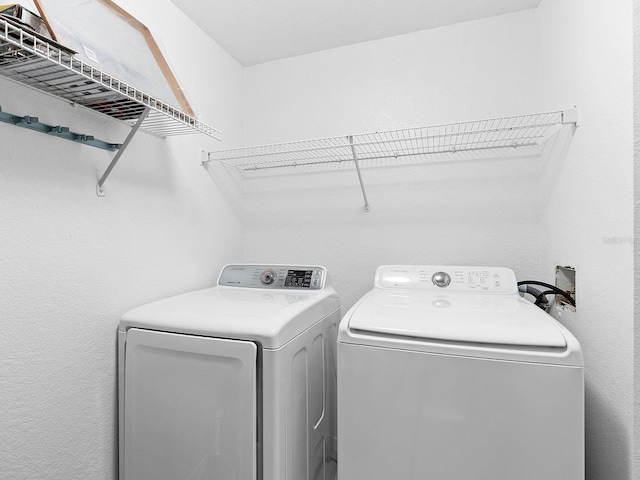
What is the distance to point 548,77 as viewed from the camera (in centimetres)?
163

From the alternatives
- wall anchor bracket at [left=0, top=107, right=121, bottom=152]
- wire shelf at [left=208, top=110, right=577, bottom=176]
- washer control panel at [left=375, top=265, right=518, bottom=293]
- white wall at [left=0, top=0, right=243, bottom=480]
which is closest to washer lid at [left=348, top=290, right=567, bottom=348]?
washer control panel at [left=375, top=265, right=518, bottom=293]

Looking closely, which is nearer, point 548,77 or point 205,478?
point 205,478

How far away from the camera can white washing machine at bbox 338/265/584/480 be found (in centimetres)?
94

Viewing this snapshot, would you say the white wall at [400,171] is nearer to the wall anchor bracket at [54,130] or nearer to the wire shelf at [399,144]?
the wire shelf at [399,144]

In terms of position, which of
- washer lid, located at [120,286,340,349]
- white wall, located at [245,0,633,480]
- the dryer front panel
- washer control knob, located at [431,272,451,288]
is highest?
white wall, located at [245,0,633,480]

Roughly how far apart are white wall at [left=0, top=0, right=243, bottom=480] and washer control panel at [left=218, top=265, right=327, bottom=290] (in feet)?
0.72

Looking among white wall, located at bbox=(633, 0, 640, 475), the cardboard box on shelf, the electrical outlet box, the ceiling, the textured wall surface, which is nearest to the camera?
the cardboard box on shelf

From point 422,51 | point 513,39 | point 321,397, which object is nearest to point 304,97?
point 422,51

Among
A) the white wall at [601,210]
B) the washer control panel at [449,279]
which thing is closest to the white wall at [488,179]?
the white wall at [601,210]

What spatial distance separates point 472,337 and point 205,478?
992mm

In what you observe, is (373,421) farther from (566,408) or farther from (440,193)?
(440,193)

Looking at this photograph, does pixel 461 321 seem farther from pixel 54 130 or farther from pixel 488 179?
pixel 54 130

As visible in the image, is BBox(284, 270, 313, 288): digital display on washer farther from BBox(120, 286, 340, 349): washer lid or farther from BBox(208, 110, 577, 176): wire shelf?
BBox(208, 110, 577, 176): wire shelf

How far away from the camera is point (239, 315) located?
3.99 feet
